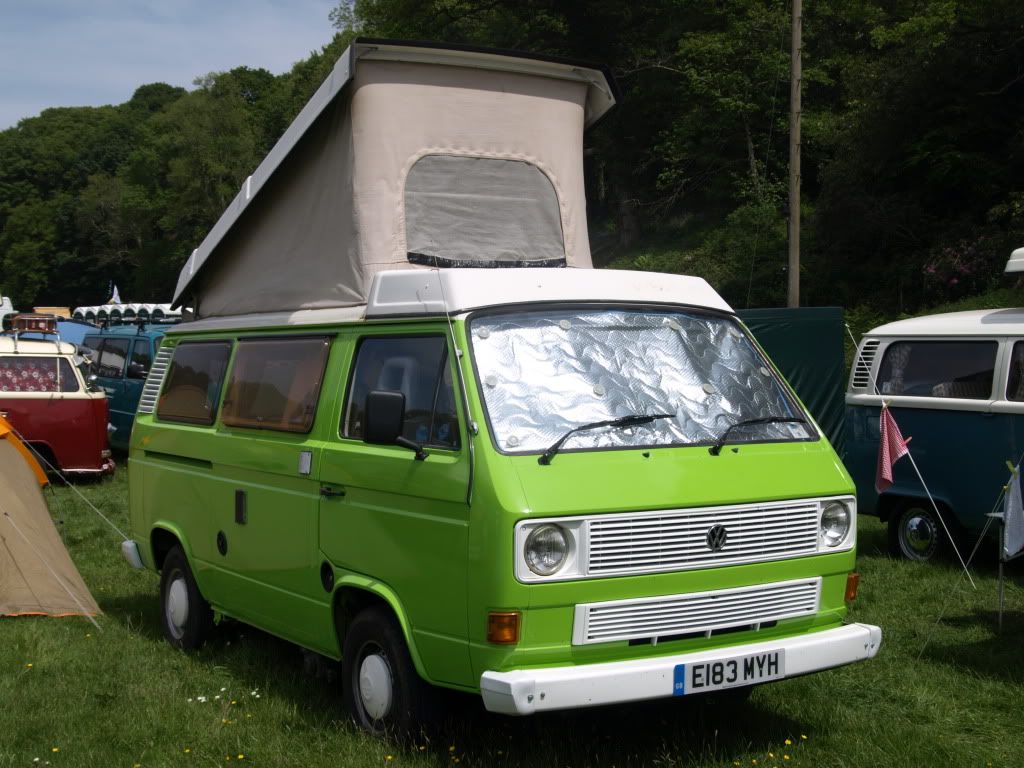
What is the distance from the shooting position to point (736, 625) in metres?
5.23

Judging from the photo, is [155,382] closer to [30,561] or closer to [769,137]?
Result: [30,561]

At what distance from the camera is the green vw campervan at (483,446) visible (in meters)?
4.90

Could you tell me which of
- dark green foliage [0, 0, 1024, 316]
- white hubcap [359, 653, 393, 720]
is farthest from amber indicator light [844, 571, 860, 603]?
dark green foliage [0, 0, 1024, 316]

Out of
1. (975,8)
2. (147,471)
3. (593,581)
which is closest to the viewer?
(593,581)

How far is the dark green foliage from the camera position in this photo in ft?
84.9

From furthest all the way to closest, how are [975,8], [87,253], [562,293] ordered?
[87,253]
[975,8]
[562,293]

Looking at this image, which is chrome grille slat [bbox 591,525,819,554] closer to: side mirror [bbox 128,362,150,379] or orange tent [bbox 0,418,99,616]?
orange tent [bbox 0,418,99,616]

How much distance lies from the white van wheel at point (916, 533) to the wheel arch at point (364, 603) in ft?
21.3

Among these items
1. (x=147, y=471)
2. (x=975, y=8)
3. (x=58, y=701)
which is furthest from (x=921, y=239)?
(x=58, y=701)

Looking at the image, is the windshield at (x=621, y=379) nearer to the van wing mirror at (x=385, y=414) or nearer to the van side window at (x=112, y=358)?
the van wing mirror at (x=385, y=414)

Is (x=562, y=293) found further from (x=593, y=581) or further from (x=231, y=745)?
(x=231, y=745)

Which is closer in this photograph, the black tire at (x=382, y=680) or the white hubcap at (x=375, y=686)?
the black tire at (x=382, y=680)

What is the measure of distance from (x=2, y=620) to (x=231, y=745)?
345 centimetres

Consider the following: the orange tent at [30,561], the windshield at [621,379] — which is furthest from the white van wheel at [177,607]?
the windshield at [621,379]
